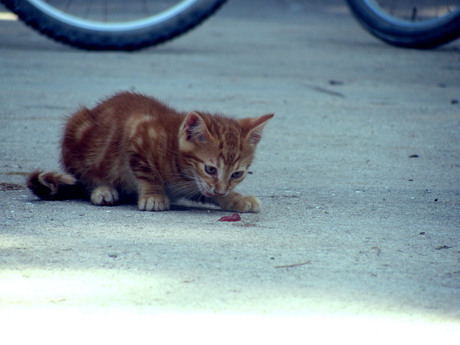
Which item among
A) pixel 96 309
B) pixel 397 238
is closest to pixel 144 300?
pixel 96 309

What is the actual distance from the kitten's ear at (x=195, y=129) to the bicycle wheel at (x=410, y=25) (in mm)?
4127

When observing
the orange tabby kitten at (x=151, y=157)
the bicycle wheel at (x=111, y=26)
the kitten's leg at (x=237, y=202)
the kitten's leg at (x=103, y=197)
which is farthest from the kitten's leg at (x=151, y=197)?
the bicycle wheel at (x=111, y=26)

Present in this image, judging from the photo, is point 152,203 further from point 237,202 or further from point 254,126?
point 254,126

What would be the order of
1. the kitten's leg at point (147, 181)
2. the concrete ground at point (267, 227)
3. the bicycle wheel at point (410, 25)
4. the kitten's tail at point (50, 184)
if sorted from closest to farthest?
1. the concrete ground at point (267, 227)
2. the kitten's tail at point (50, 184)
3. the kitten's leg at point (147, 181)
4. the bicycle wheel at point (410, 25)

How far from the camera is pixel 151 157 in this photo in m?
2.96

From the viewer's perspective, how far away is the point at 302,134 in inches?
164

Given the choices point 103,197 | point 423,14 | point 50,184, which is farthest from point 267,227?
point 423,14

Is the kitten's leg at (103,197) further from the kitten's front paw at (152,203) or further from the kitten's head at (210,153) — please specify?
the kitten's head at (210,153)

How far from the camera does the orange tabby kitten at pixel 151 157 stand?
289cm

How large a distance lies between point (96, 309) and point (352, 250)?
0.91 m

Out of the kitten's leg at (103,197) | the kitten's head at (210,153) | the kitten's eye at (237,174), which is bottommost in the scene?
the kitten's leg at (103,197)

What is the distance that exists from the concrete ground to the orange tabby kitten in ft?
0.32

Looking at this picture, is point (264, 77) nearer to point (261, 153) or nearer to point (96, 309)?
point (261, 153)

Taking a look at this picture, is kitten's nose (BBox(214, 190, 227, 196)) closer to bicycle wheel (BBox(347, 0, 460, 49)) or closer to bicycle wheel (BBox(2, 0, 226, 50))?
bicycle wheel (BBox(2, 0, 226, 50))
